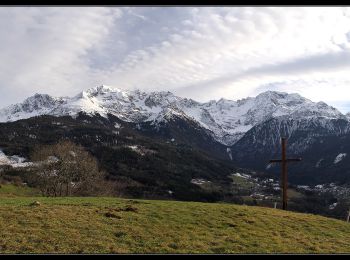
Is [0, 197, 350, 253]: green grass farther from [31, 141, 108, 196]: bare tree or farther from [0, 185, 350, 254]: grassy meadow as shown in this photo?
[31, 141, 108, 196]: bare tree

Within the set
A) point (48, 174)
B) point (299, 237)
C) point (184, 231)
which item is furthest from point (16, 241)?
point (48, 174)

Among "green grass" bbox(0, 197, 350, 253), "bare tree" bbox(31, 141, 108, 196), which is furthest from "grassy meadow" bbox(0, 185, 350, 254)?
"bare tree" bbox(31, 141, 108, 196)

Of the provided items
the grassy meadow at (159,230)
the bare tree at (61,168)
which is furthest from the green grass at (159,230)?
the bare tree at (61,168)

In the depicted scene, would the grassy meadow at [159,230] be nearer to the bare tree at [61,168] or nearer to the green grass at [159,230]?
the green grass at [159,230]

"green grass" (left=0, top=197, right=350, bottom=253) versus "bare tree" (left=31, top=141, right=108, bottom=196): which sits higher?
"bare tree" (left=31, top=141, right=108, bottom=196)

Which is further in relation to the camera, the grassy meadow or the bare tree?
the bare tree

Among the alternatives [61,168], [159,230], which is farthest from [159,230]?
[61,168]

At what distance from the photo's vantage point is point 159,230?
113 ft

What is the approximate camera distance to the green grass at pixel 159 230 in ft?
94.4

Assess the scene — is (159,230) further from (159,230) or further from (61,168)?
(61,168)

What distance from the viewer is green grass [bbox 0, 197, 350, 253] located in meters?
28.8
